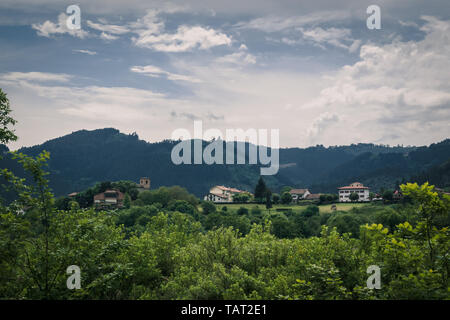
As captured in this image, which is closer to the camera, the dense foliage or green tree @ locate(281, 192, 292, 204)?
the dense foliage

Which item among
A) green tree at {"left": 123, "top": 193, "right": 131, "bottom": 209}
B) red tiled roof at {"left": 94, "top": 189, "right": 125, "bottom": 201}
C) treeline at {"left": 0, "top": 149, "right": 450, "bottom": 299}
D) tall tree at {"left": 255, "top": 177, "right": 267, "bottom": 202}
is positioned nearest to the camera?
treeline at {"left": 0, "top": 149, "right": 450, "bottom": 299}

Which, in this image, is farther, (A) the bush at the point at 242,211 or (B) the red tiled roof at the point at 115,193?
(B) the red tiled roof at the point at 115,193

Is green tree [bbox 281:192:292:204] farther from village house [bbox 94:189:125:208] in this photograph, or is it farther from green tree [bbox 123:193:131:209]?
village house [bbox 94:189:125:208]

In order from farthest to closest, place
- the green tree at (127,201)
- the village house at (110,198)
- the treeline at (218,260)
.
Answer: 1. the village house at (110,198)
2. the green tree at (127,201)
3. the treeline at (218,260)

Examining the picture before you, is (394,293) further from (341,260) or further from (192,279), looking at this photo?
(192,279)

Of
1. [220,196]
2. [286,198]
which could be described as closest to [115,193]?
[220,196]

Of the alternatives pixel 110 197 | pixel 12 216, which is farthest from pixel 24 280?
pixel 110 197

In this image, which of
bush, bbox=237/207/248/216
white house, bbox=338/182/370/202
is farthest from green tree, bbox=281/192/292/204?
white house, bbox=338/182/370/202

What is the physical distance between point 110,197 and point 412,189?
4613 inches

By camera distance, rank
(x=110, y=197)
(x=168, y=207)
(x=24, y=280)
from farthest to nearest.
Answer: (x=110, y=197), (x=168, y=207), (x=24, y=280)

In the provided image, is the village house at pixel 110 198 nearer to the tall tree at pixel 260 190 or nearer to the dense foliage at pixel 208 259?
the tall tree at pixel 260 190

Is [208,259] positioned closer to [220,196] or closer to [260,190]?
[260,190]

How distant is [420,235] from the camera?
10.5 m

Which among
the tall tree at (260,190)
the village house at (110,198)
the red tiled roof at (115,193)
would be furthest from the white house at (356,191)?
the village house at (110,198)
